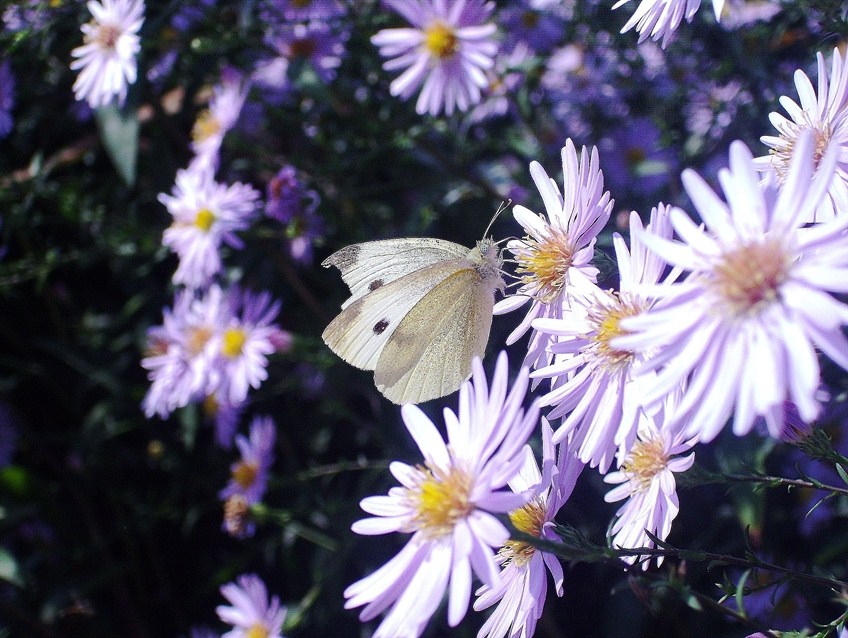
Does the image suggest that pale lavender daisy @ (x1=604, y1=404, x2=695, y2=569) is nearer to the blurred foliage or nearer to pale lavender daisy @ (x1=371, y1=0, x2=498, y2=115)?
the blurred foliage

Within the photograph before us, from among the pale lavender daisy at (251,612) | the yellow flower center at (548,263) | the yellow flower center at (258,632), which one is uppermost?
the yellow flower center at (548,263)

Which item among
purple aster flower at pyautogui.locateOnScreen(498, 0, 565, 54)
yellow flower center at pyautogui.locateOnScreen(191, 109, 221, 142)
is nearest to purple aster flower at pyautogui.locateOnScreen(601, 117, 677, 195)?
purple aster flower at pyautogui.locateOnScreen(498, 0, 565, 54)

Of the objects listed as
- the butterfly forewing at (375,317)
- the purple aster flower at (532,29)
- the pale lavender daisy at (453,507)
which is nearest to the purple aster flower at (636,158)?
the purple aster flower at (532,29)

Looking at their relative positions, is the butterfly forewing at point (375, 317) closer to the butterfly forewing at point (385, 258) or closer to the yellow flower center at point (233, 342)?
the butterfly forewing at point (385, 258)

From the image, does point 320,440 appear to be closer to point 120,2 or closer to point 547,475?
point 120,2

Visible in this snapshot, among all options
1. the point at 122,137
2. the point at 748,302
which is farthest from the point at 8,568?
the point at 748,302

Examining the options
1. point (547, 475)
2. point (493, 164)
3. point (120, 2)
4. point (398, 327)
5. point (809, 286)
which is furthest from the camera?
point (493, 164)

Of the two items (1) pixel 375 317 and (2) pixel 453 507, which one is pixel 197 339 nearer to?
(1) pixel 375 317

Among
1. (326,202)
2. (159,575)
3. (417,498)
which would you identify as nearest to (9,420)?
(159,575)
